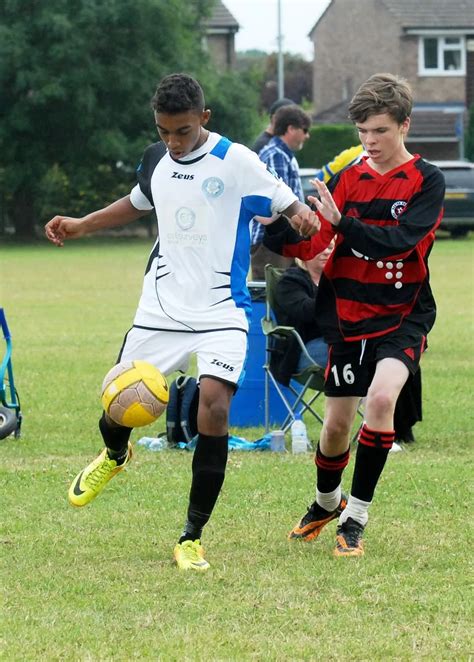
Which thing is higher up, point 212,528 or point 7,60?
point 7,60

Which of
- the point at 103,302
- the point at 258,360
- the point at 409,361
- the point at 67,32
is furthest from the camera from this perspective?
the point at 67,32

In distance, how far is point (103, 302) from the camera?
20812 mm

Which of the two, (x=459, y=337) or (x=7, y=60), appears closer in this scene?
(x=459, y=337)

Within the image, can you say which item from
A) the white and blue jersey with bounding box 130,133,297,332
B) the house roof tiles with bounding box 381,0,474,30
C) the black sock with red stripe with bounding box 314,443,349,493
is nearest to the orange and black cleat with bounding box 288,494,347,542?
the black sock with red stripe with bounding box 314,443,349,493

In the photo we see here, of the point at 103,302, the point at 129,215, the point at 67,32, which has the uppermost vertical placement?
the point at 67,32

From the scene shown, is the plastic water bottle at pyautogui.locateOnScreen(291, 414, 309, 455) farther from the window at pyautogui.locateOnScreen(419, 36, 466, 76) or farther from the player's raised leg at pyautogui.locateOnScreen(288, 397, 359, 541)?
the window at pyautogui.locateOnScreen(419, 36, 466, 76)

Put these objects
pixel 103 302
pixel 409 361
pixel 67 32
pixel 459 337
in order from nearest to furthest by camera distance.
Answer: pixel 409 361
pixel 459 337
pixel 103 302
pixel 67 32

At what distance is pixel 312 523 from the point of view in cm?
636

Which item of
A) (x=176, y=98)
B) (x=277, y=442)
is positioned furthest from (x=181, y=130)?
(x=277, y=442)

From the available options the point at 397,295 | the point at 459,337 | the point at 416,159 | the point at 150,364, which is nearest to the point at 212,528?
the point at 150,364

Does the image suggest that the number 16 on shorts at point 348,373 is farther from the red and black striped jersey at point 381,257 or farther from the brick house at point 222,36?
the brick house at point 222,36

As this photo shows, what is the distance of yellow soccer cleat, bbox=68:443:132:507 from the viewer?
6219 mm

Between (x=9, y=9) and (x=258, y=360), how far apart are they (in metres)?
30.9

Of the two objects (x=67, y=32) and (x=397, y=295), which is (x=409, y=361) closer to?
(x=397, y=295)
